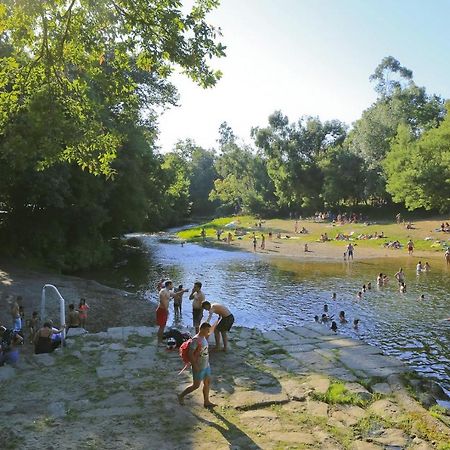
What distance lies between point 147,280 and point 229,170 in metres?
60.1

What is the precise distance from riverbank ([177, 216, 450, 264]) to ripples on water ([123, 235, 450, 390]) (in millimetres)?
3274

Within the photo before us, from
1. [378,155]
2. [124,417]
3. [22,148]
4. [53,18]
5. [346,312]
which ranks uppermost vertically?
[378,155]

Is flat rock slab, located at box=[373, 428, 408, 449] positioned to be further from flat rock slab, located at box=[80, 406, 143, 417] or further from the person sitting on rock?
the person sitting on rock

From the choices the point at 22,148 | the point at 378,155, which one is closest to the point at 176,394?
the point at 22,148

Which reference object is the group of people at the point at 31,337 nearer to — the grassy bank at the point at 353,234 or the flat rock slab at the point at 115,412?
the flat rock slab at the point at 115,412

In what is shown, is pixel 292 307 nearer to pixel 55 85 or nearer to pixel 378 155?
pixel 55 85

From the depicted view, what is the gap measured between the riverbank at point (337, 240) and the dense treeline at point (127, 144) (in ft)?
17.0

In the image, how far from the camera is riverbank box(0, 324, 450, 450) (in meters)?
6.31

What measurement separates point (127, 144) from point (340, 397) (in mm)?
28223

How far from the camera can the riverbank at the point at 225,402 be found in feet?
20.7

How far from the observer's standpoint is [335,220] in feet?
199

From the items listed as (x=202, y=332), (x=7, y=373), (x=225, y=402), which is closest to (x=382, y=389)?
(x=225, y=402)

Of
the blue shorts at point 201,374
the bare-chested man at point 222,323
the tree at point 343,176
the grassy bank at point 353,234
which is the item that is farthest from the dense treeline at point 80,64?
the tree at point 343,176

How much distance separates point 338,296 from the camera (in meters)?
25.6
